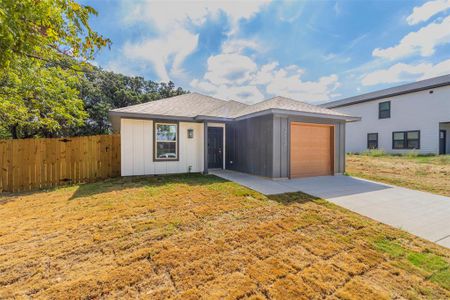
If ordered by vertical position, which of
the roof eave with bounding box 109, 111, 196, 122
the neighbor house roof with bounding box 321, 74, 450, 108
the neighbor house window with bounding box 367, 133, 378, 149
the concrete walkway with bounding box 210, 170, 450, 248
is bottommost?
the concrete walkway with bounding box 210, 170, 450, 248

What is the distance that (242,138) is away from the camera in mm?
8820

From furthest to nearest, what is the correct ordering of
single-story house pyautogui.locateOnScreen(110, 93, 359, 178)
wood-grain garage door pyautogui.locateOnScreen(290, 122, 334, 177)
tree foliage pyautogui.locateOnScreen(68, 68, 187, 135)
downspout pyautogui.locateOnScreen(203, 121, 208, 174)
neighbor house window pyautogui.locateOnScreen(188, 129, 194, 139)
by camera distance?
1. tree foliage pyautogui.locateOnScreen(68, 68, 187, 135)
2. neighbor house window pyautogui.locateOnScreen(188, 129, 194, 139)
3. downspout pyautogui.locateOnScreen(203, 121, 208, 174)
4. wood-grain garage door pyautogui.locateOnScreen(290, 122, 334, 177)
5. single-story house pyautogui.locateOnScreen(110, 93, 359, 178)

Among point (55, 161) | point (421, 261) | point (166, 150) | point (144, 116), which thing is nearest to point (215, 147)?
point (166, 150)

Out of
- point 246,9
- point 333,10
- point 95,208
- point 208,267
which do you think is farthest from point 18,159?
point 333,10

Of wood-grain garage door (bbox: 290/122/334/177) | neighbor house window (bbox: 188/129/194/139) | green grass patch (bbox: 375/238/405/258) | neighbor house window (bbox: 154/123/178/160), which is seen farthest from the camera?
neighbor house window (bbox: 188/129/194/139)

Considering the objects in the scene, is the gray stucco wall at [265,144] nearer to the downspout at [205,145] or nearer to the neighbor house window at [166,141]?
the downspout at [205,145]

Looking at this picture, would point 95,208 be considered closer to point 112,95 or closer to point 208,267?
point 208,267

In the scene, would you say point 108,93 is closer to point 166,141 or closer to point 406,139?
point 166,141

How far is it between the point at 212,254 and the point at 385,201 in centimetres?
481

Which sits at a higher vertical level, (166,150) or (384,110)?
(384,110)

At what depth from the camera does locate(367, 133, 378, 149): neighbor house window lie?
17.1 metres

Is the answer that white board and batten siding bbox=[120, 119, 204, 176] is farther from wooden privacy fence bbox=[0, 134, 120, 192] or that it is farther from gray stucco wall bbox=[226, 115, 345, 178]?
gray stucco wall bbox=[226, 115, 345, 178]

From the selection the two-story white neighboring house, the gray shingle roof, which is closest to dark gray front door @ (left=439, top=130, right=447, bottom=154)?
the two-story white neighboring house

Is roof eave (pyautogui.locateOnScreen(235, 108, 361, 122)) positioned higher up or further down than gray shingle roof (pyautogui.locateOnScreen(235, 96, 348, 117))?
further down
